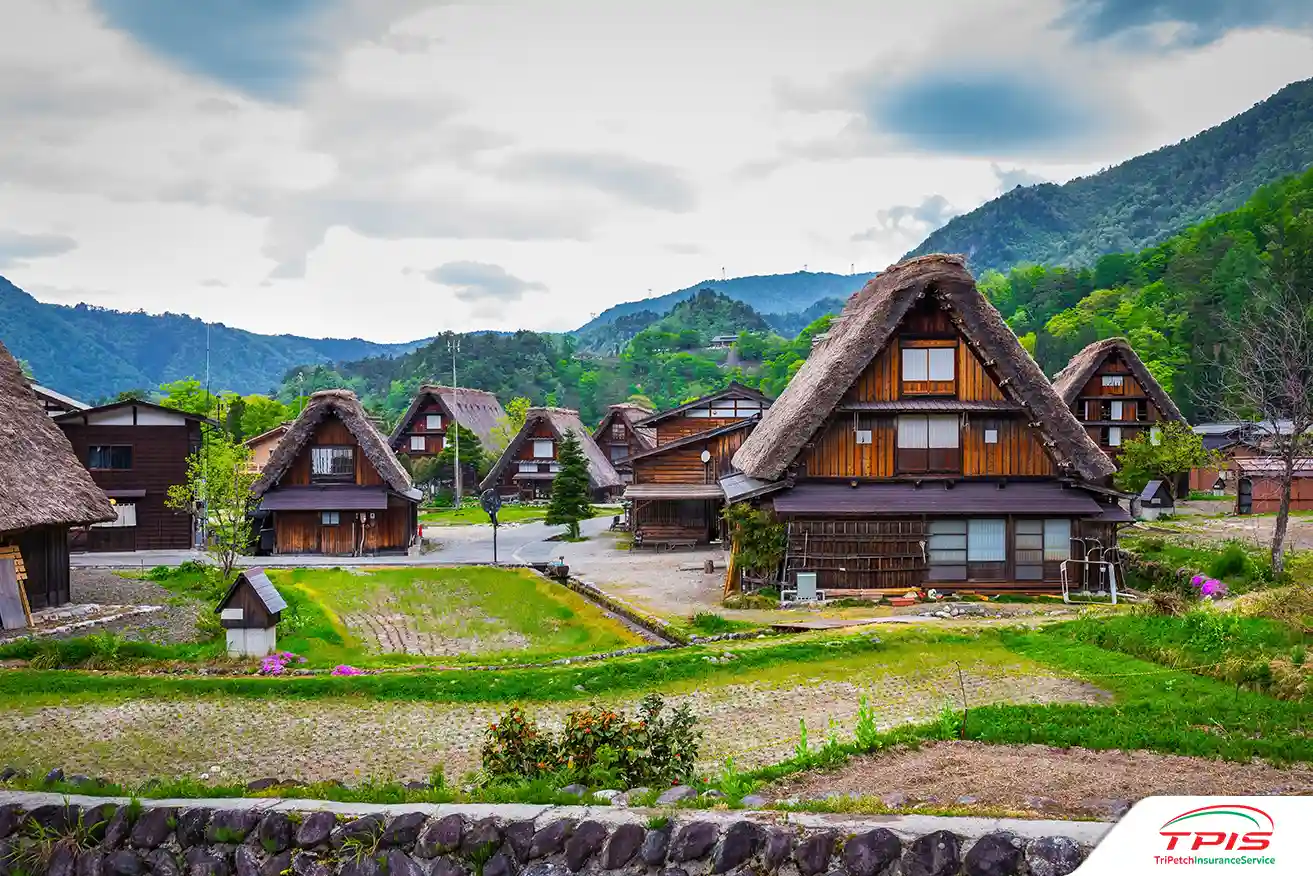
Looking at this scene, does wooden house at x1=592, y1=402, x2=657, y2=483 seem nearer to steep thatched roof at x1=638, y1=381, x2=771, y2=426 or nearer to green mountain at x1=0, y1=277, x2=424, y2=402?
steep thatched roof at x1=638, y1=381, x2=771, y2=426

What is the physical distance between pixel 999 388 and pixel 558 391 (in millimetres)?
87853

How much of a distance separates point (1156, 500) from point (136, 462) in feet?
135

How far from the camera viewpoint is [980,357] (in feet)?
78.6

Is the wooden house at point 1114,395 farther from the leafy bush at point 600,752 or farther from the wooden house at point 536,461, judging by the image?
the leafy bush at point 600,752

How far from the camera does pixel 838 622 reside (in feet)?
62.2

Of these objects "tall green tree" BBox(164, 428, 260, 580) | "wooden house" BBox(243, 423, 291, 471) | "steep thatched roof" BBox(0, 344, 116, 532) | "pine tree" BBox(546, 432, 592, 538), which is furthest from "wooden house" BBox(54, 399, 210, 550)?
"wooden house" BBox(243, 423, 291, 471)

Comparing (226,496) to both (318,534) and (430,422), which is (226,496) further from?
(430,422)

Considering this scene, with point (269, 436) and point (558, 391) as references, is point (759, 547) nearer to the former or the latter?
point (269, 436)

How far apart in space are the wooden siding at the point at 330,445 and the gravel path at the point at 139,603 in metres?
7.40

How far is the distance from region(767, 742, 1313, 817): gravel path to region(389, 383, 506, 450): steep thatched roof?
2155 inches

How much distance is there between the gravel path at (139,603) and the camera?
19688mm

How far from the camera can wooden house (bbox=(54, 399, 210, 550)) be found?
1391 inches

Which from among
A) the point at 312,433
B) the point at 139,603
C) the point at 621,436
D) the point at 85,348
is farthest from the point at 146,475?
the point at 85,348

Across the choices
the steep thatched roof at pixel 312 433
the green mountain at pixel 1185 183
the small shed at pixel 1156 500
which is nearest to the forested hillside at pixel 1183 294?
the small shed at pixel 1156 500
